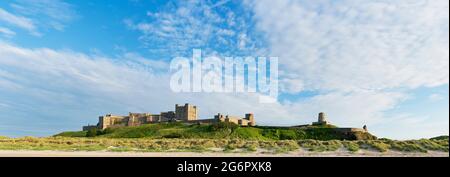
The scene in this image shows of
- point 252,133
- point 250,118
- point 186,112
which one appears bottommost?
point 252,133

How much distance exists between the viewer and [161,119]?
112 m

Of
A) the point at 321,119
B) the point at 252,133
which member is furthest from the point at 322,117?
the point at 252,133

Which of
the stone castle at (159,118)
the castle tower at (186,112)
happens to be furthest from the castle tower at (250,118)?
the castle tower at (186,112)

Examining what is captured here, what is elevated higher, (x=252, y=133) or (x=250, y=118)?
(x=250, y=118)

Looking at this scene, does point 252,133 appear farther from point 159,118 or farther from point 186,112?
point 159,118

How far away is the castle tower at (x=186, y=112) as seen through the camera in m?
106

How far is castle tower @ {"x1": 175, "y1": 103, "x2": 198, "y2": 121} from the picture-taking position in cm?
10650

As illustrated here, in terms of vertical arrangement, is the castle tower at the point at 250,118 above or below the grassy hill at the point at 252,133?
above

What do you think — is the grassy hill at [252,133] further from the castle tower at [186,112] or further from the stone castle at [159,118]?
the castle tower at [186,112]

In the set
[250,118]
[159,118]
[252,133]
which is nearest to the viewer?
[252,133]

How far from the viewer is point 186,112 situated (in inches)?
4203

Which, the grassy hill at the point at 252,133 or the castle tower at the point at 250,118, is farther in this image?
the castle tower at the point at 250,118

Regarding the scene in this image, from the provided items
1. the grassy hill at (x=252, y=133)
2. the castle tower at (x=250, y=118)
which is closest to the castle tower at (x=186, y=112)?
the castle tower at (x=250, y=118)

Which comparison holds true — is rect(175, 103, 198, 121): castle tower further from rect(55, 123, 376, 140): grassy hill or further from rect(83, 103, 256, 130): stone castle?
rect(55, 123, 376, 140): grassy hill
